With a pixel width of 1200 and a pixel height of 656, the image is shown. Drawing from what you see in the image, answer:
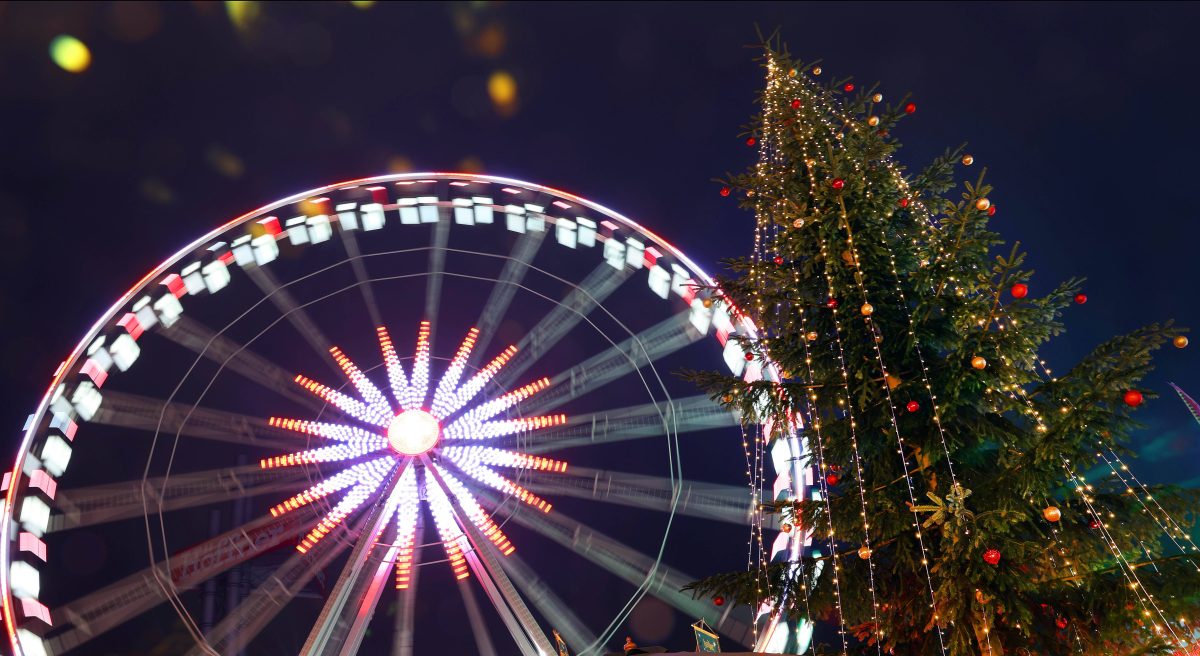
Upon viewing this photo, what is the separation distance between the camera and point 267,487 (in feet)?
30.5

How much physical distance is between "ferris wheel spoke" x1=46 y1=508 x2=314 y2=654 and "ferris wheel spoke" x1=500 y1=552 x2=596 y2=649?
234 cm

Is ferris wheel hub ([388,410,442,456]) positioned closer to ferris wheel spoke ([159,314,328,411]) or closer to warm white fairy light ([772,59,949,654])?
ferris wheel spoke ([159,314,328,411])

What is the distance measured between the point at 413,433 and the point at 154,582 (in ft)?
9.97

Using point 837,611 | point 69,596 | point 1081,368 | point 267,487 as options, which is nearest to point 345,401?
point 267,487

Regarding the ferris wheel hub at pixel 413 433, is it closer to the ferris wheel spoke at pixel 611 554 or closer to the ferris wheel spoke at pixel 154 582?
the ferris wheel spoke at pixel 611 554

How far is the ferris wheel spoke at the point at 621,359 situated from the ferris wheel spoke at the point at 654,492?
2.86 ft

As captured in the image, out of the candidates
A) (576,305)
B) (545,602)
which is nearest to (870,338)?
(545,602)

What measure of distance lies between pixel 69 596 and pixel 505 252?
13.2 metres

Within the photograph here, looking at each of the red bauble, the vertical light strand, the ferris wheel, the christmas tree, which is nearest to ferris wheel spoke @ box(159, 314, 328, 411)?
the ferris wheel

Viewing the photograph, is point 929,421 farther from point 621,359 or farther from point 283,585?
point 283,585

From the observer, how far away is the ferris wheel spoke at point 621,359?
32.6 ft

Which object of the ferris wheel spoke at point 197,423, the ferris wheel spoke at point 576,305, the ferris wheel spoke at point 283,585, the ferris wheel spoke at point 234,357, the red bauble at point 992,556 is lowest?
the red bauble at point 992,556

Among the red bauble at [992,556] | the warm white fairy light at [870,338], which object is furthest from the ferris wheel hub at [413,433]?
the red bauble at [992,556]

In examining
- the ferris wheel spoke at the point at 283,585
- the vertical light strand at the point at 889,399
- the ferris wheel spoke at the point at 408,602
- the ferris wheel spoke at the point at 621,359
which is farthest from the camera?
the ferris wheel spoke at the point at 621,359
